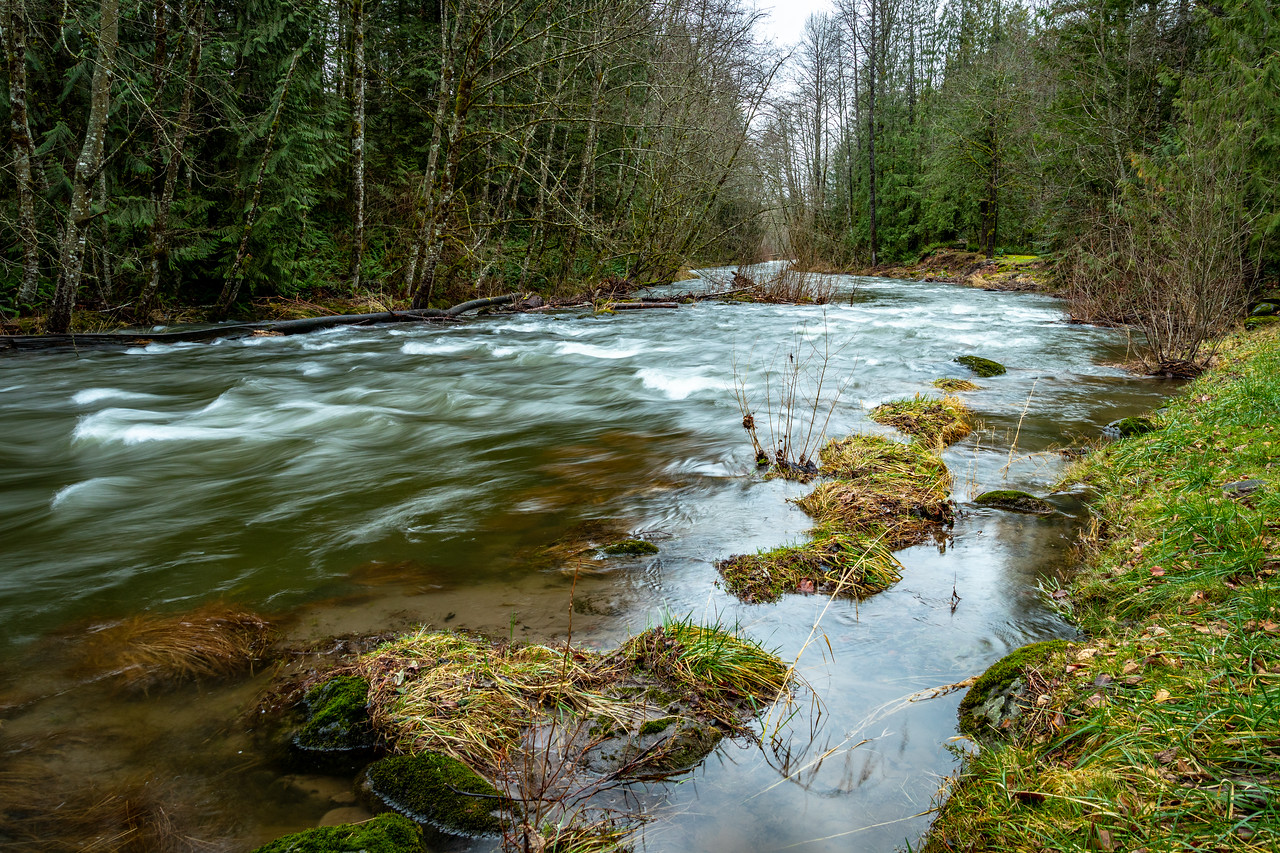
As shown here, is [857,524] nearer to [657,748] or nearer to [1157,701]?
[1157,701]

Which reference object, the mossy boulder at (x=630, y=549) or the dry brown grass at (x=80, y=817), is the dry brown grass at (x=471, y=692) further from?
the mossy boulder at (x=630, y=549)

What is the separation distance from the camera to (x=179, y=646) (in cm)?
355

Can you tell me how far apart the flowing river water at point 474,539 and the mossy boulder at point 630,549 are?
0.11m

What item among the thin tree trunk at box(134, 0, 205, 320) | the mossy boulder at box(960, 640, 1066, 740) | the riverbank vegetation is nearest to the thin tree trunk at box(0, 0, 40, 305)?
the thin tree trunk at box(134, 0, 205, 320)

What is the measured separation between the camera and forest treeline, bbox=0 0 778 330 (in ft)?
37.1

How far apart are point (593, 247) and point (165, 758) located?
1990cm

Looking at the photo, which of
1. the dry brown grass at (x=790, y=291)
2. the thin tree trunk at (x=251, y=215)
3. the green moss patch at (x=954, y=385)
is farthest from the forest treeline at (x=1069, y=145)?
the thin tree trunk at (x=251, y=215)

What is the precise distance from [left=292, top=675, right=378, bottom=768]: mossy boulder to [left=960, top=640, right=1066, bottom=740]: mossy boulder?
97.2 inches

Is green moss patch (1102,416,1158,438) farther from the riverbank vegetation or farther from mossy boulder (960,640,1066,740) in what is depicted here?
the riverbank vegetation

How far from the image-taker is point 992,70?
2939 centimetres

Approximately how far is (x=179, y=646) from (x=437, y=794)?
1926 mm

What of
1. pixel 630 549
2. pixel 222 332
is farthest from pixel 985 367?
pixel 222 332

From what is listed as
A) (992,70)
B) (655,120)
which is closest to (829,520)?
(655,120)

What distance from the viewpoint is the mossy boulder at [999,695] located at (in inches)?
111
